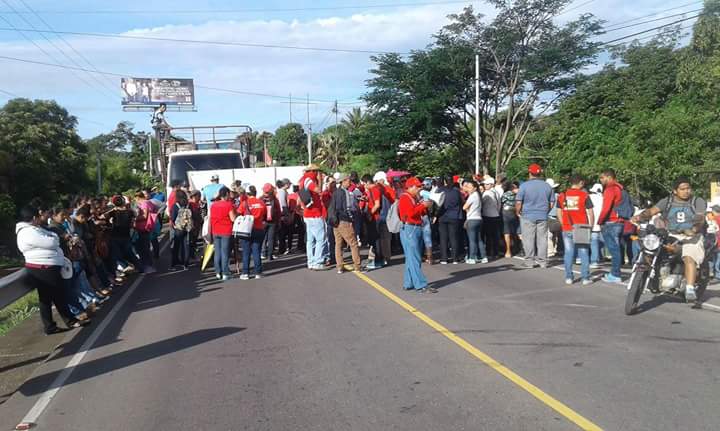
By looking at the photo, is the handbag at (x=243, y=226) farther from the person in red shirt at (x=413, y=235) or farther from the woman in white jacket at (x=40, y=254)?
the woman in white jacket at (x=40, y=254)

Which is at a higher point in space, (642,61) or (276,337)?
(642,61)

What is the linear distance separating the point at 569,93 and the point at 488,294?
30075 mm

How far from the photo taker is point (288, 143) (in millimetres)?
97188

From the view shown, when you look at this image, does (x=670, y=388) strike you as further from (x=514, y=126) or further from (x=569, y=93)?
(x=514, y=126)

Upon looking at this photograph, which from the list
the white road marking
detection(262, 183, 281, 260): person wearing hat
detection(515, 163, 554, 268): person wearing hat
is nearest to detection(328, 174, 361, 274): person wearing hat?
detection(262, 183, 281, 260): person wearing hat

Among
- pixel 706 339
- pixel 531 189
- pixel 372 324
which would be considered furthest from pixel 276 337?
pixel 531 189

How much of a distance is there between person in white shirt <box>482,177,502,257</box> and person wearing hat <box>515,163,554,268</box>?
1578mm

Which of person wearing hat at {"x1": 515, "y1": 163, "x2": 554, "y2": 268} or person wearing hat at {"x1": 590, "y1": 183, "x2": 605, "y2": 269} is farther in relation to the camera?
person wearing hat at {"x1": 590, "y1": 183, "x2": 605, "y2": 269}

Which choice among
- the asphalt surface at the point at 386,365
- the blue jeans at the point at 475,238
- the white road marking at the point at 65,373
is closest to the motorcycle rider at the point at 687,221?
the asphalt surface at the point at 386,365

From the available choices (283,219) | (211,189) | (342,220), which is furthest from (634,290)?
(211,189)

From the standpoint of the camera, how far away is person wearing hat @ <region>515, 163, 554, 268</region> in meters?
13.2

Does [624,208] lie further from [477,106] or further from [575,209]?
[477,106]

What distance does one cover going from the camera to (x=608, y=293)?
1056 cm

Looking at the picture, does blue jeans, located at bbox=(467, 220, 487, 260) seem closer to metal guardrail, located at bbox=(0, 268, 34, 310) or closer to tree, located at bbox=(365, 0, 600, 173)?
metal guardrail, located at bbox=(0, 268, 34, 310)
